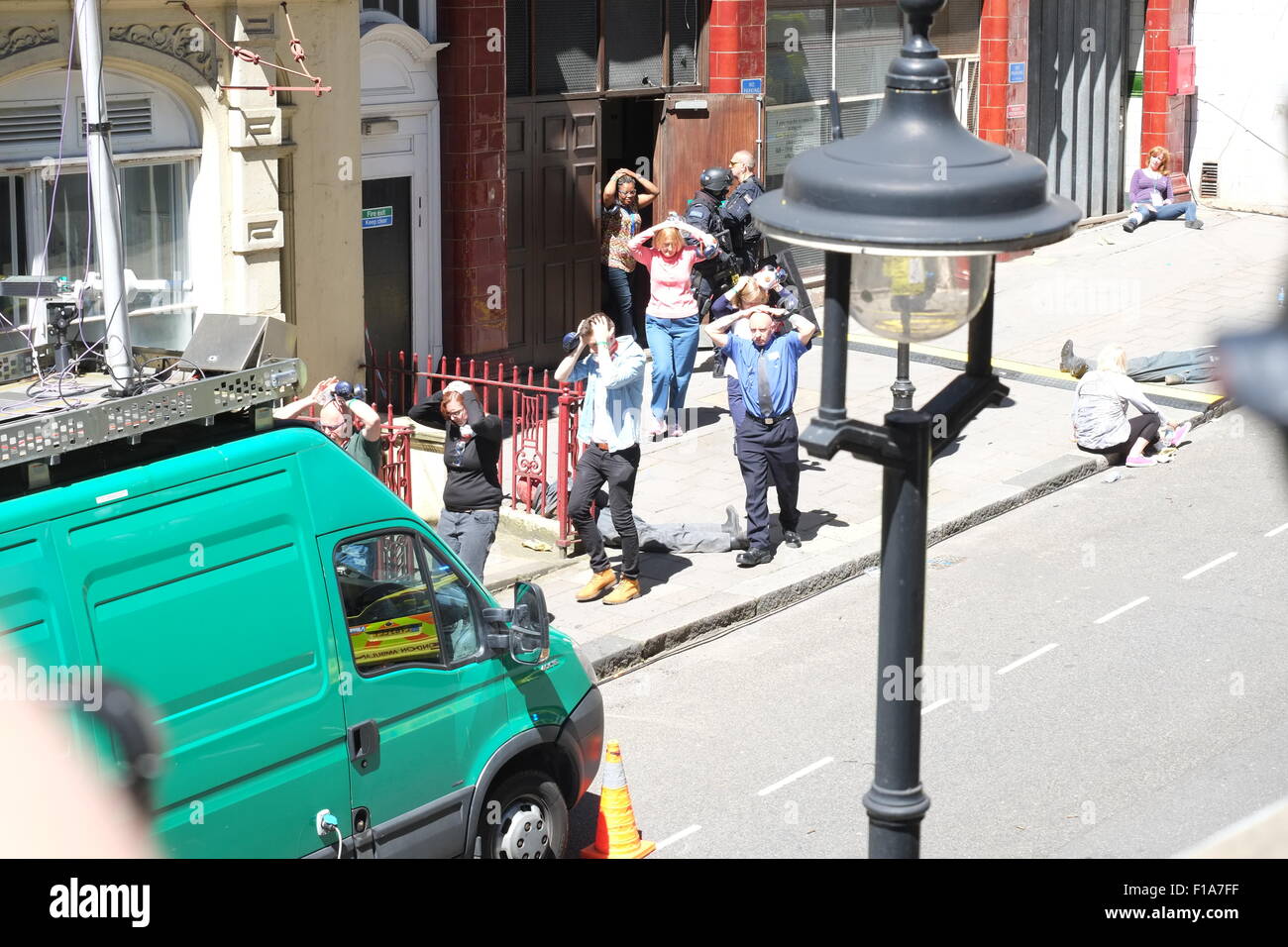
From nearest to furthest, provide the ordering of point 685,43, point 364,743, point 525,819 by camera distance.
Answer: point 364,743
point 525,819
point 685,43

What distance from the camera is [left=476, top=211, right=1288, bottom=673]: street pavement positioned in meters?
11.8

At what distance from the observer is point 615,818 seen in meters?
7.92

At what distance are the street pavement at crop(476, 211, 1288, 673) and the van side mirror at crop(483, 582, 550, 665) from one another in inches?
127

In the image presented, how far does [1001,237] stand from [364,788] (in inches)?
144

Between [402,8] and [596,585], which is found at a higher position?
[402,8]

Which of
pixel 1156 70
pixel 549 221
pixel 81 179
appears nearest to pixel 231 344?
pixel 81 179

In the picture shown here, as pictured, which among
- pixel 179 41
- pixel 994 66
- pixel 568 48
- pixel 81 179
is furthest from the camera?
pixel 994 66

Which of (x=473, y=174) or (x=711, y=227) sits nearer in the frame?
(x=473, y=174)

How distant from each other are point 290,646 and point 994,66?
58.1ft

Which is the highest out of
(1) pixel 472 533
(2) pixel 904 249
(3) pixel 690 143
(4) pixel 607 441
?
(3) pixel 690 143

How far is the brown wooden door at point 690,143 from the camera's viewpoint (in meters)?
18.1

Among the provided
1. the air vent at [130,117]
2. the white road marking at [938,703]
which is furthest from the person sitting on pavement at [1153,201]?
the white road marking at [938,703]

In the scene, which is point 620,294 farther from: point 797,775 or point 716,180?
point 797,775
